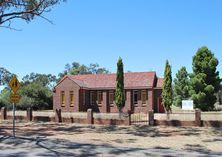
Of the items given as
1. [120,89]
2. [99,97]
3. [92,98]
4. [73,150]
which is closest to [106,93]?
[99,97]

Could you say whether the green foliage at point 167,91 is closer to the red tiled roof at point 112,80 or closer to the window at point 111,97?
the red tiled roof at point 112,80

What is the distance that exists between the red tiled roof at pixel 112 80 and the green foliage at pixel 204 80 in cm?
500

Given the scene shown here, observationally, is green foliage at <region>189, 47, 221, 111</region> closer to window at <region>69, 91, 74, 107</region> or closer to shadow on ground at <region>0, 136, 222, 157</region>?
window at <region>69, 91, 74, 107</region>

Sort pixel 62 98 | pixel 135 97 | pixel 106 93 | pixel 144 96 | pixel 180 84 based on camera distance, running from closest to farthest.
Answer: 1. pixel 144 96
2. pixel 135 97
3. pixel 106 93
4. pixel 62 98
5. pixel 180 84

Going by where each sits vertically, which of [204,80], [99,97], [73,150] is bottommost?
[73,150]

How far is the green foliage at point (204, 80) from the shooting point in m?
47.7

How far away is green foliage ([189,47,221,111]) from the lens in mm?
47688

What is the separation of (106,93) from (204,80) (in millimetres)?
11723

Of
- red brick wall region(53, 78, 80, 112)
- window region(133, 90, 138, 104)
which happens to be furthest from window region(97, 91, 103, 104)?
window region(133, 90, 138, 104)

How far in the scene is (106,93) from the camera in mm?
50625

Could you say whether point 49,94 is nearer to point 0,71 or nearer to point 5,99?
point 5,99

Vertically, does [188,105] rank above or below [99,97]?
below

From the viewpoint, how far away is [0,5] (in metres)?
27.7

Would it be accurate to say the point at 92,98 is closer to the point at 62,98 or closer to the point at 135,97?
the point at 62,98
